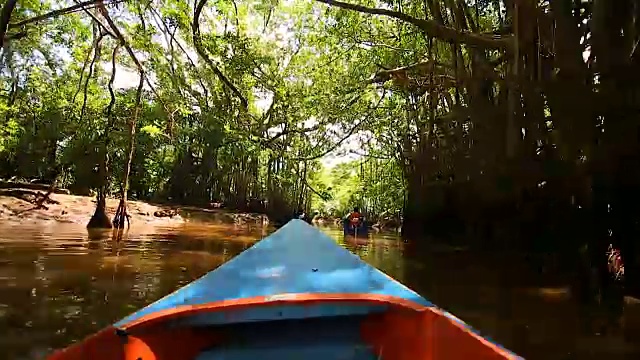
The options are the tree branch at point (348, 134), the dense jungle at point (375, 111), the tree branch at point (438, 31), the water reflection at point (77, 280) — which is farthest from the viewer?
the tree branch at point (348, 134)

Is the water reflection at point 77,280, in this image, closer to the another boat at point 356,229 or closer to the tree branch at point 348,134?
the another boat at point 356,229

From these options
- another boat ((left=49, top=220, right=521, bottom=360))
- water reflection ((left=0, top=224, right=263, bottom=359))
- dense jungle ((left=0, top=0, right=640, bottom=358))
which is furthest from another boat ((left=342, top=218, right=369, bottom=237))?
another boat ((left=49, top=220, right=521, bottom=360))

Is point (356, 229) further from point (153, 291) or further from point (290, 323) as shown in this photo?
point (290, 323)

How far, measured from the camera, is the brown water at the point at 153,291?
356 centimetres

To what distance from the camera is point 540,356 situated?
3.38 meters

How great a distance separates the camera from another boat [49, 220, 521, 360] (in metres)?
1.96

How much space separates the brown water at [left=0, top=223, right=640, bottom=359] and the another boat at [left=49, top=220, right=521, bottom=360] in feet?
3.99

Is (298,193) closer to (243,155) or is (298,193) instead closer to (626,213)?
(243,155)

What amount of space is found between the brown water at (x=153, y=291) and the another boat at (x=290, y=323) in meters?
1.22

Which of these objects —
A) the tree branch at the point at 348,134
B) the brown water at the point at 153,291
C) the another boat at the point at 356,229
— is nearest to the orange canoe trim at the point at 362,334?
the brown water at the point at 153,291

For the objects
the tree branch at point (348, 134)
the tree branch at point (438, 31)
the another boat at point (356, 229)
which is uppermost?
the tree branch at point (348, 134)

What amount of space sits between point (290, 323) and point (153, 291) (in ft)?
8.54

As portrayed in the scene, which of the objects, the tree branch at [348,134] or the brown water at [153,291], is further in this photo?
the tree branch at [348,134]

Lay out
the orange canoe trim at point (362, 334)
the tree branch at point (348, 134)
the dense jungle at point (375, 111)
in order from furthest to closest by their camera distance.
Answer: the tree branch at point (348, 134) → the dense jungle at point (375, 111) → the orange canoe trim at point (362, 334)
